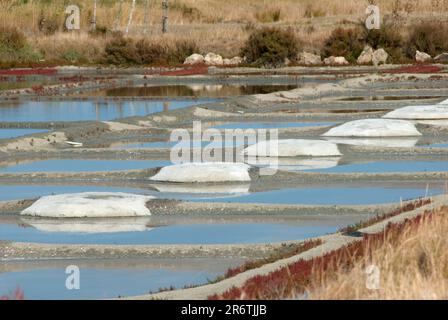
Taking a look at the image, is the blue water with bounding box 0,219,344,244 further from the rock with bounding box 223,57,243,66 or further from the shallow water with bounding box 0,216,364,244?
the rock with bounding box 223,57,243,66

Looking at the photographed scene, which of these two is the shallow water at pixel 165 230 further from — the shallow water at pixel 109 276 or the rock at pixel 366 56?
the rock at pixel 366 56

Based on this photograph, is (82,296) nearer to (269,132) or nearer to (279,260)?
(279,260)

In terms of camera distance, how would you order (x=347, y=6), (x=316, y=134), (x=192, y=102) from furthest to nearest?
(x=347, y=6)
(x=192, y=102)
(x=316, y=134)

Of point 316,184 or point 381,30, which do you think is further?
point 381,30

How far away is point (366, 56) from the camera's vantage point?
55.0 m

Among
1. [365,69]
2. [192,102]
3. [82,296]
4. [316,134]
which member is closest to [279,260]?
[82,296]

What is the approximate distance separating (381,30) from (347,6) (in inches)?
931

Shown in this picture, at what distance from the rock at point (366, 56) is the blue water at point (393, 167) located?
34068 millimetres

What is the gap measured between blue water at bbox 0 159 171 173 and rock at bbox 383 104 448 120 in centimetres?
810

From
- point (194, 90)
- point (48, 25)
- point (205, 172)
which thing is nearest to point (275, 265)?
point (205, 172)

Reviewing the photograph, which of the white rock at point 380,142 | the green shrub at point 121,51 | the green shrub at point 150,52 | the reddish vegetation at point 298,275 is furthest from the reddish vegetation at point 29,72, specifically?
the reddish vegetation at point 298,275

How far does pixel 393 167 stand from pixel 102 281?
9261 mm

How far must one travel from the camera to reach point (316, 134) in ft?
84.6

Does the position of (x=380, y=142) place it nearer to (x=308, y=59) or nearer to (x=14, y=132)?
(x=14, y=132)
